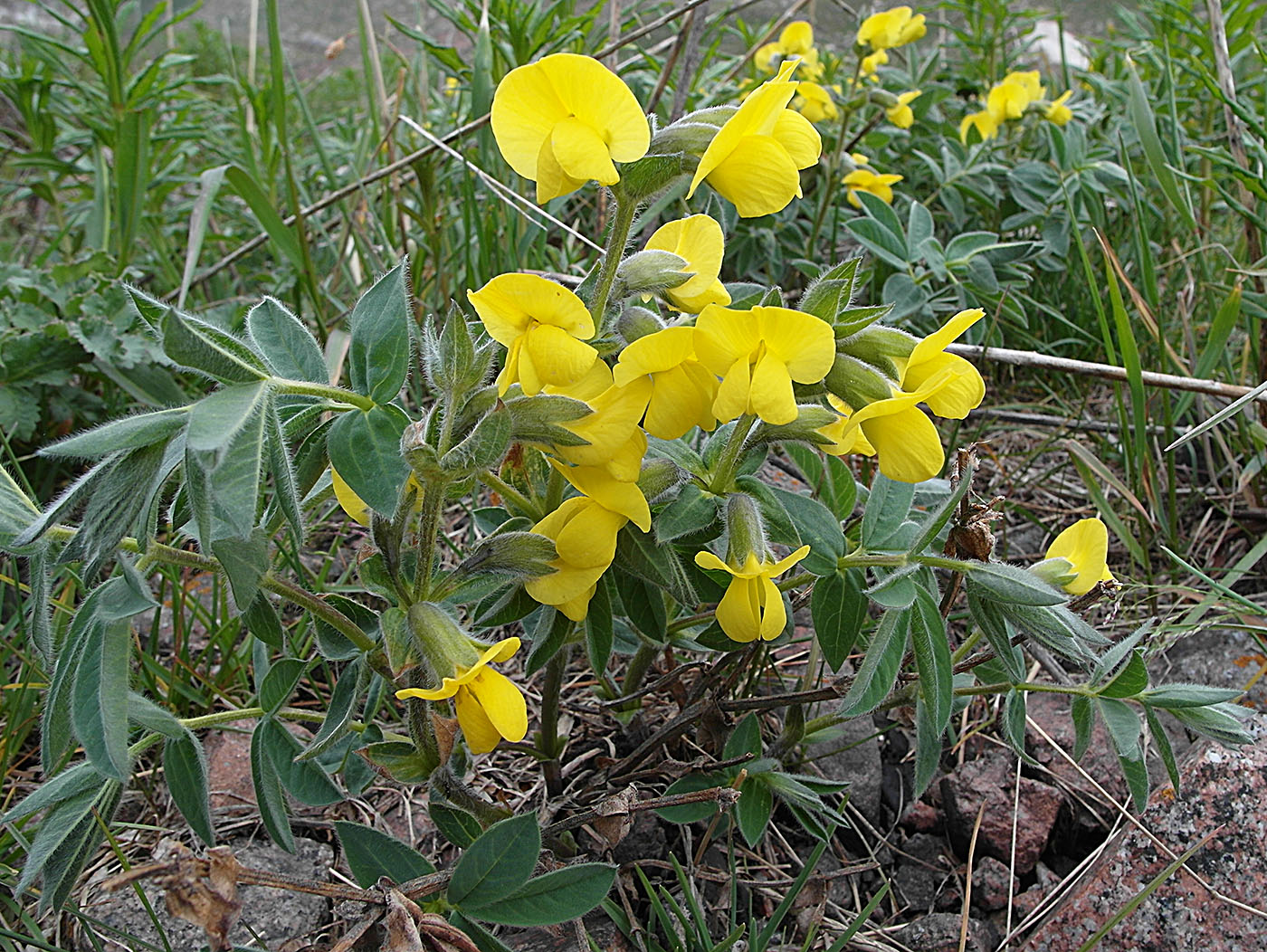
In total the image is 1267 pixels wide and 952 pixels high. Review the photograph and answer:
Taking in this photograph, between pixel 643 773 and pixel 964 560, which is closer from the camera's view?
pixel 964 560

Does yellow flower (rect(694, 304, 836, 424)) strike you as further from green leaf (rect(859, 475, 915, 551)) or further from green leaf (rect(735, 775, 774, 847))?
green leaf (rect(735, 775, 774, 847))

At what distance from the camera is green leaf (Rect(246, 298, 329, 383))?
3.61ft

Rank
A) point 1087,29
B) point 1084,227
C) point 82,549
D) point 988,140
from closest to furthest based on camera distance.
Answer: point 82,549 < point 1084,227 < point 988,140 < point 1087,29

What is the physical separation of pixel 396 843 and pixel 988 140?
7.85 feet

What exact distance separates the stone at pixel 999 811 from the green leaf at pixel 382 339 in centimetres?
106

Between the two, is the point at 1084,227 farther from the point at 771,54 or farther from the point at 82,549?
the point at 82,549

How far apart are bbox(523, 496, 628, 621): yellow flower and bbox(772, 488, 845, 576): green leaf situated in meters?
0.22

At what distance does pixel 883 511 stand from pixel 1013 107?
1.95 metres

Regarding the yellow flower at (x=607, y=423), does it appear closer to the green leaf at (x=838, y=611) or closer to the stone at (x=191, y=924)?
the green leaf at (x=838, y=611)

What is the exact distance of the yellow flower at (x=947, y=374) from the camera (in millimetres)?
1054

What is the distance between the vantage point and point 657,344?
0.97 metres

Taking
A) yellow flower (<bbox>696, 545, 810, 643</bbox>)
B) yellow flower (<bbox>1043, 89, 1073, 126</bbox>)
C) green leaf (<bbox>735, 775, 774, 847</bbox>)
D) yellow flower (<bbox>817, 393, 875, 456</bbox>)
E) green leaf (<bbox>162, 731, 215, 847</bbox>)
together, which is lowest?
green leaf (<bbox>735, 775, 774, 847</bbox>)

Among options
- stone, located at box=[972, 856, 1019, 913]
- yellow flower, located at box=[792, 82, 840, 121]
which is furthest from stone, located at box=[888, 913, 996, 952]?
yellow flower, located at box=[792, 82, 840, 121]

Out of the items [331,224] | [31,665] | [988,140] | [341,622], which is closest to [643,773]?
[341,622]
